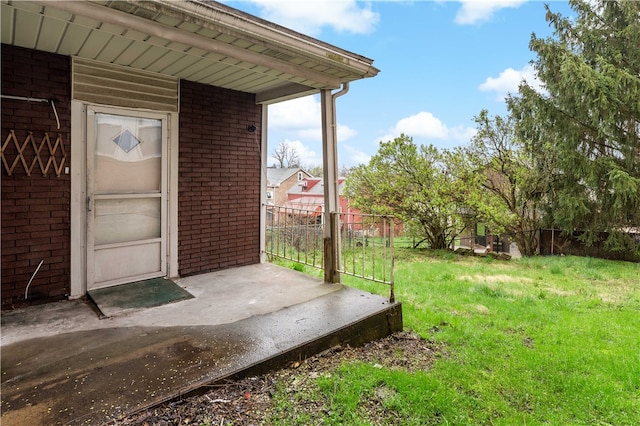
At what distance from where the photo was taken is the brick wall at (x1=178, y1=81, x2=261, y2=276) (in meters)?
4.22

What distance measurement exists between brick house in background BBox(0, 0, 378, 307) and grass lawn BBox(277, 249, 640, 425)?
84.8 inches

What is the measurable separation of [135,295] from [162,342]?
1172mm

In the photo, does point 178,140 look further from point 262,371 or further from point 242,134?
point 262,371

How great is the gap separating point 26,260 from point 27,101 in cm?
140

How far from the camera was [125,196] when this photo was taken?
3762mm

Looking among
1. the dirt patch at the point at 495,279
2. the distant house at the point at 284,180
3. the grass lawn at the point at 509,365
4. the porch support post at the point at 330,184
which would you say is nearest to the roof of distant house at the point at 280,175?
the distant house at the point at 284,180

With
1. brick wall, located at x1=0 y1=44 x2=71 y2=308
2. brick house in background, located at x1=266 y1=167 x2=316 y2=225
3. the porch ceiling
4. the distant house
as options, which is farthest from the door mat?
the distant house

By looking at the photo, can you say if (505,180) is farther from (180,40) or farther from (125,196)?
(180,40)

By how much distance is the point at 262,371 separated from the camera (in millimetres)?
2322

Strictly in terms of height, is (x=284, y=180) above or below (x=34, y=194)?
above

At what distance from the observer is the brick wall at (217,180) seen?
4219mm

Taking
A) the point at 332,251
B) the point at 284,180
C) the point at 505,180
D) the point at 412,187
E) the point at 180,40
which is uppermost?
the point at 284,180

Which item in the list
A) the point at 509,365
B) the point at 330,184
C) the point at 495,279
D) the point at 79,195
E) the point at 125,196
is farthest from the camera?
the point at 495,279

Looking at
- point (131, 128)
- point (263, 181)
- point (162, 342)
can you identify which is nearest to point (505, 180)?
point (263, 181)
